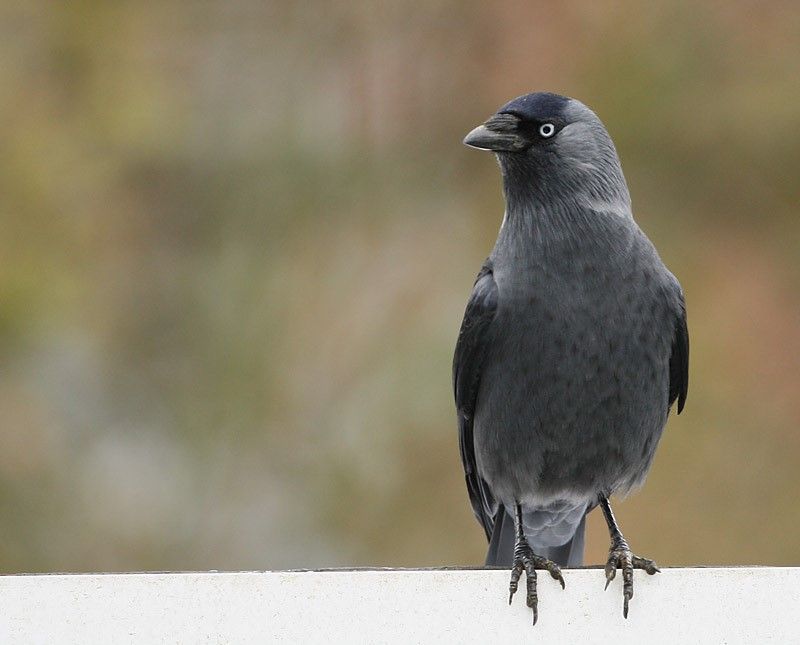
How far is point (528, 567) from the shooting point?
222 centimetres

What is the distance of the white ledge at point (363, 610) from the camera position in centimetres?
183

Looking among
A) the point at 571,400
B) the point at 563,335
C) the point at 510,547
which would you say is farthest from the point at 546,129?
the point at 510,547

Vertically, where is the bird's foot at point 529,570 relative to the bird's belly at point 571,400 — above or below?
below

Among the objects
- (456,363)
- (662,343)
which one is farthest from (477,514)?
(662,343)

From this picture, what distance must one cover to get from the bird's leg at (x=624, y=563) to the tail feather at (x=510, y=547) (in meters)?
0.28

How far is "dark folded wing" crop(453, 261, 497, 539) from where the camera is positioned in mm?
2633

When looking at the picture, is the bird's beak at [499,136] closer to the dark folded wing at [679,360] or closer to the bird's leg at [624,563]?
the dark folded wing at [679,360]

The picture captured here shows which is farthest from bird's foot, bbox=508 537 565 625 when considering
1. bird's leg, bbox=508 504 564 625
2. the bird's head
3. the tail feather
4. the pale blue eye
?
the pale blue eye

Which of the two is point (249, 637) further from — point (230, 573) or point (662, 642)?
point (662, 642)

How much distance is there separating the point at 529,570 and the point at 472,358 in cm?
62

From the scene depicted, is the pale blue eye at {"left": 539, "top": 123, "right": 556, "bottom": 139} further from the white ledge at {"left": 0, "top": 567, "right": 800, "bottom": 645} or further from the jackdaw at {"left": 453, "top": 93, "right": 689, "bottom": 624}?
the white ledge at {"left": 0, "top": 567, "right": 800, "bottom": 645}

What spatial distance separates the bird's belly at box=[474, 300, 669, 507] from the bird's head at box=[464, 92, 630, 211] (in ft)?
1.08

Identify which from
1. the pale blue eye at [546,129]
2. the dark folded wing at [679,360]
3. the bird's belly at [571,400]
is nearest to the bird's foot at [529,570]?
the bird's belly at [571,400]

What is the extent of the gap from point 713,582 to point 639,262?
0.88 m
